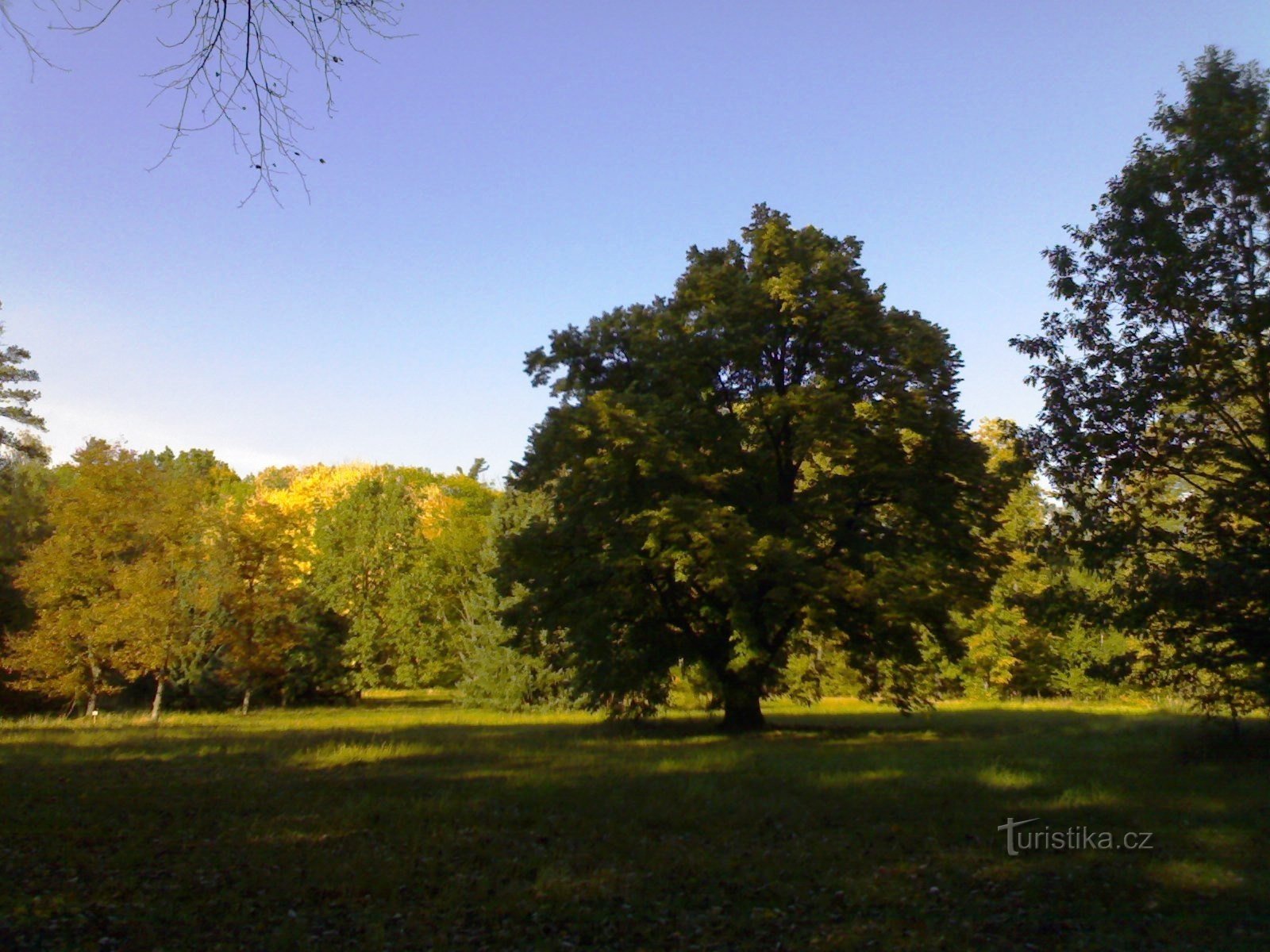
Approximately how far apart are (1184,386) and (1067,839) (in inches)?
344

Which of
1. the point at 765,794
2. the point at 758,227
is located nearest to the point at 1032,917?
the point at 765,794

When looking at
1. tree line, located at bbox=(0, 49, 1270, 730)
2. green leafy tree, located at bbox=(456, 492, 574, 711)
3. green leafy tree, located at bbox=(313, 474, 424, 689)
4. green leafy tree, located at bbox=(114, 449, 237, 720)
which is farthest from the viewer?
green leafy tree, located at bbox=(313, 474, 424, 689)

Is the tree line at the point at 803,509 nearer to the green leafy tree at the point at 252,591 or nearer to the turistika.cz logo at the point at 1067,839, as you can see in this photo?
the green leafy tree at the point at 252,591

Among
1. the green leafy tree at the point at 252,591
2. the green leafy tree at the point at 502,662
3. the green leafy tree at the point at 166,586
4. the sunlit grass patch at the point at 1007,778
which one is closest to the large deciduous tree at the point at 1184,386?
the sunlit grass patch at the point at 1007,778

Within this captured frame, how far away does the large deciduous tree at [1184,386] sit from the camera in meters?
15.0

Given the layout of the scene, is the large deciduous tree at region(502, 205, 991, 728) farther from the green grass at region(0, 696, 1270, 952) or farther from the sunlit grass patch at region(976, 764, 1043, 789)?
the sunlit grass patch at region(976, 764, 1043, 789)

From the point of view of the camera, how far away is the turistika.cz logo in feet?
31.8

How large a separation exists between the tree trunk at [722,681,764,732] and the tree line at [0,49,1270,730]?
0.09m

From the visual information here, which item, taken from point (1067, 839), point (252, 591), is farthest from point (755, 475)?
point (252, 591)

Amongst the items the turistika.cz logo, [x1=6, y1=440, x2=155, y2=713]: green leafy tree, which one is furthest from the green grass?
[x1=6, y1=440, x2=155, y2=713]: green leafy tree

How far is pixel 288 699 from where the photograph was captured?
45.1 m

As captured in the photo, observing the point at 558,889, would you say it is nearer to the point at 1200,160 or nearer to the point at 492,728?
the point at 1200,160

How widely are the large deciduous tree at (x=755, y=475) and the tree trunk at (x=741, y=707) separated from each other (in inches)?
1.9

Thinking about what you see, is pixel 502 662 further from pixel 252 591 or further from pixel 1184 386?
pixel 1184 386
